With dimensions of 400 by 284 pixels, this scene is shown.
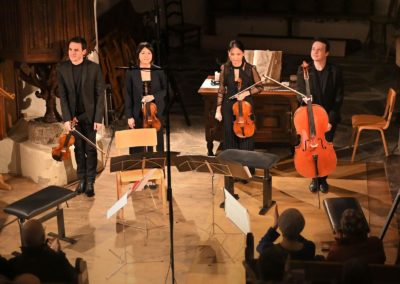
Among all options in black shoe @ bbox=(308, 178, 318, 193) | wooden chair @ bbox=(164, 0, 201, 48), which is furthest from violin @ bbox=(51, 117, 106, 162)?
wooden chair @ bbox=(164, 0, 201, 48)

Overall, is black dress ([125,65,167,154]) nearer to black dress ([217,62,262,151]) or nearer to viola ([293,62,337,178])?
black dress ([217,62,262,151])

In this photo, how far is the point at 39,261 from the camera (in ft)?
15.9

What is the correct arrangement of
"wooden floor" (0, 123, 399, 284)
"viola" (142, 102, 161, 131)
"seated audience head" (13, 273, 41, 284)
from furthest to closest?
"viola" (142, 102, 161, 131), "wooden floor" (0, 123, 399, 284), "seated audience head" (13, 273, 41, 284)

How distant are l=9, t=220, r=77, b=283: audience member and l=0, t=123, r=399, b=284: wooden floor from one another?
118 cm

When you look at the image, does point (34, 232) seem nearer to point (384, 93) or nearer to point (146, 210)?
point (146, 210)

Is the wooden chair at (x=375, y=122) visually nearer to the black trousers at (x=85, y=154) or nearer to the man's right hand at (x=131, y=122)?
the man's right hand at (x=131, y=122)

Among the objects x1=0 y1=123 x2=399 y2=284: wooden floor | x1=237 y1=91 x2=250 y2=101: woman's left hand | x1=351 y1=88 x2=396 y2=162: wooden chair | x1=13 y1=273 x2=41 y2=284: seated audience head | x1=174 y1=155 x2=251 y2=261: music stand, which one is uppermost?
x1=237 y1=91 x2=250 y2=101: woman's left hand

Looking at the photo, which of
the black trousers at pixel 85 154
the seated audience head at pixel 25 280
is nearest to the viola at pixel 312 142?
the black trousers at pixel 85 154

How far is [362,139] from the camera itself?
9.27 metres

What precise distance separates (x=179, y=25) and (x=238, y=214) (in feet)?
28.6

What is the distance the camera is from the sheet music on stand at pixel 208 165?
6.42 meters

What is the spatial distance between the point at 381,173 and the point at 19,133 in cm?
400

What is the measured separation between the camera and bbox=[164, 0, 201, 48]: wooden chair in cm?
1381

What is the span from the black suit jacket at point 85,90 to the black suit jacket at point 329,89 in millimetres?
1966
